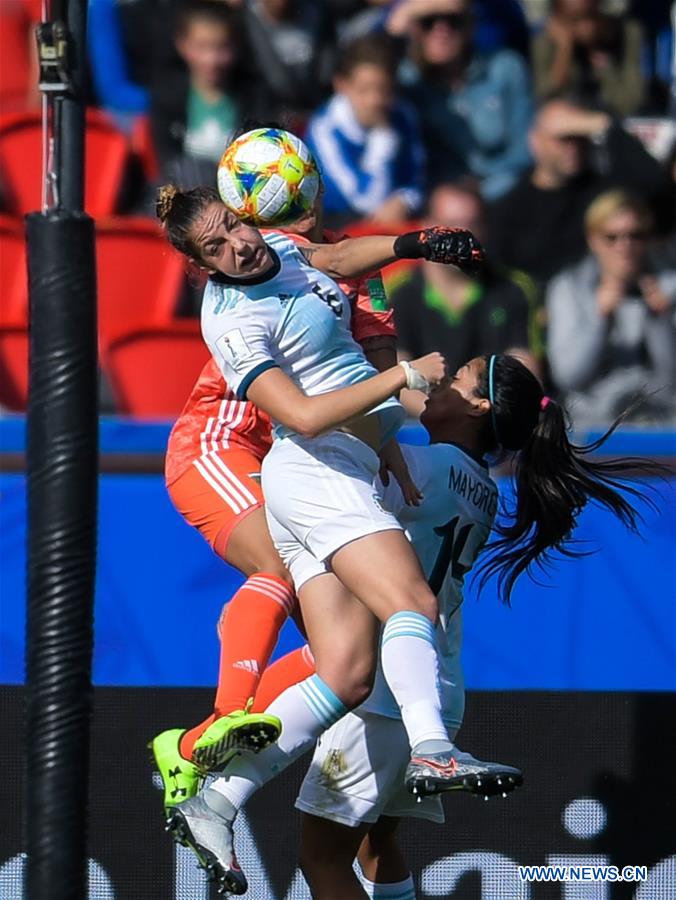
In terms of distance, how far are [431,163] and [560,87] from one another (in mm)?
861

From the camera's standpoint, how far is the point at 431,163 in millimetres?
8570

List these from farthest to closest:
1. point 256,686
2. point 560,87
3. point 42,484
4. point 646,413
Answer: point 560,87, point 646,413, point 256,686, point 42,484

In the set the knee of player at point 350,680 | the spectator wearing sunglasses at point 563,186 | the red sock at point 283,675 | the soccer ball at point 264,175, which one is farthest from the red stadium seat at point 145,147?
the knee of player at point 350,680

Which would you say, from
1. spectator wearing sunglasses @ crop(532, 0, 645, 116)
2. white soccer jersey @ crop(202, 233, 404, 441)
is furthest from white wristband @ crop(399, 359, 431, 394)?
spectator wearing sunglasses @ crop(532, 0, 645, 116)

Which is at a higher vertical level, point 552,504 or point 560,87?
point 560,87

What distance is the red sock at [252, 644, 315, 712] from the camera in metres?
4.00

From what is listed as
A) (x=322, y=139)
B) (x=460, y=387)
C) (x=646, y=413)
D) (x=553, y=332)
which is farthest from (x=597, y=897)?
(x=322, y=139)

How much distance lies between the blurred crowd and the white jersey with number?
3154 millimetres

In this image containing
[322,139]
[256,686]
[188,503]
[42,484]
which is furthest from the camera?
[322,139]

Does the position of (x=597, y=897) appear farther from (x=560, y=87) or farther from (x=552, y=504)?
(x=560, y=87)

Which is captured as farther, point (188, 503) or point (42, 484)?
point (188, 503)

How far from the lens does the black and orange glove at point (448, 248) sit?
3701mm

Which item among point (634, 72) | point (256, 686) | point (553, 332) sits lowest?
point (256, 686)
